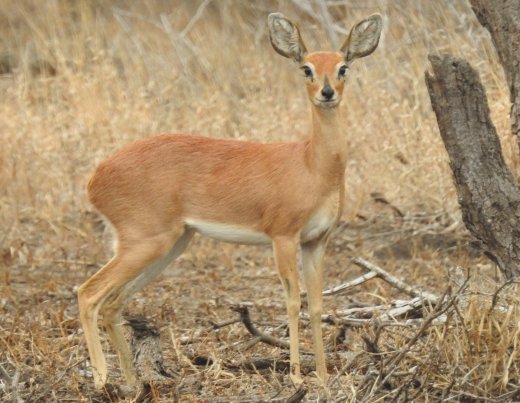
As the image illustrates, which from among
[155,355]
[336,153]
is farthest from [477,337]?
[155,355]

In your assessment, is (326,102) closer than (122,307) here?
Yes

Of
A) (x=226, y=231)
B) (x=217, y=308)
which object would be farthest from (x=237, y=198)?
(x=217, y=308)

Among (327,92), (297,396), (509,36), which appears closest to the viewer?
(297,396)

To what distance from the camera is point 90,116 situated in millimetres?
10352

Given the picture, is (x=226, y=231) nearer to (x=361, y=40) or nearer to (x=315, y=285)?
(x=315, y=285)

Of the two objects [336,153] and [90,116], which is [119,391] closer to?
[336,153]

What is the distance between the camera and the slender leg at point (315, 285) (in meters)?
5.86

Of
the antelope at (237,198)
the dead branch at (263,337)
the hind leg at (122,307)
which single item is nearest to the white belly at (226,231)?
the antelope at (237,198)

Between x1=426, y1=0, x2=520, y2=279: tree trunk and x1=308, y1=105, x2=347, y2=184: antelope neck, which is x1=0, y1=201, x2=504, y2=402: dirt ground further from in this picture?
x1=308, y1=105, x2=347, y2=184: antelope neck

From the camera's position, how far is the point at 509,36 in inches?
239

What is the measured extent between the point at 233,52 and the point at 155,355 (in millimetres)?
7717

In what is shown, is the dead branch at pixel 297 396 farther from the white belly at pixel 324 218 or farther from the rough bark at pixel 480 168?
the rough bark at pixel 480 168

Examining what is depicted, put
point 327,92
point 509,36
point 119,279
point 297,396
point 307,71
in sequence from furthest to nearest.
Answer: point 509,36, point 119,279, point 307,71, point 327,92, point 297,396

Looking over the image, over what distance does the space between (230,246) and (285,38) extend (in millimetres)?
3432
